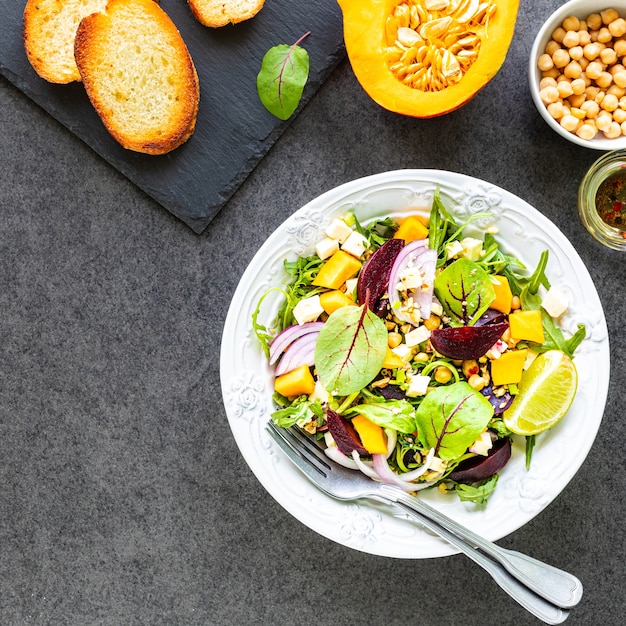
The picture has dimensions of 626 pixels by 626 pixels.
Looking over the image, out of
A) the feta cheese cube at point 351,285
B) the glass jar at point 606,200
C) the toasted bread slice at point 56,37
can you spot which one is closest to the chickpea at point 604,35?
the glass jar at point 606,200

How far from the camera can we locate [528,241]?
4.23 feet

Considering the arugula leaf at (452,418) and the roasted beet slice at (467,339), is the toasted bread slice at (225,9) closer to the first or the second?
the roasted beet slice at (467,339)

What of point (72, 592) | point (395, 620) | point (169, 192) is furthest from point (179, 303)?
point (395, 620)

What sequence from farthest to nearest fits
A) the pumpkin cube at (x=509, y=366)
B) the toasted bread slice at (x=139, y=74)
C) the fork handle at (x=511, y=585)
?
the toasted bread slice at (x=139, y=74) < the pumpkin cube at (x=509, y=366) < the fork handle at (x=511, y=585)

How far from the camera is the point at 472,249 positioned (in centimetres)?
126

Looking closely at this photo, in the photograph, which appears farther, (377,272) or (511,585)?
(377,272)

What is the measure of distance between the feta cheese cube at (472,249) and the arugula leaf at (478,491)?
0.44 m

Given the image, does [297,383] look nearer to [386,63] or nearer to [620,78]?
[386,63]

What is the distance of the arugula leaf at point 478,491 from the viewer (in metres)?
1.27

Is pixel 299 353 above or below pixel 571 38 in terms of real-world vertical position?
below

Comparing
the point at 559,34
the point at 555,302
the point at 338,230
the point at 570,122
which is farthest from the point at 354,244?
the point at 559,34

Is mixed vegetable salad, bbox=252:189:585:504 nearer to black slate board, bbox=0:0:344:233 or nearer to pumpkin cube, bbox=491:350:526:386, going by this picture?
pumpkin cube, bbox=491:350:526:386

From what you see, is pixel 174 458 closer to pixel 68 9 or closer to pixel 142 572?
pixel 142 572

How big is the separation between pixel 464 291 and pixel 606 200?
1.53 ft
